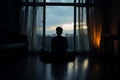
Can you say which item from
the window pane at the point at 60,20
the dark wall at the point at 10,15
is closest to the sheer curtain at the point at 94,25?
the window pane at the point at 60,20

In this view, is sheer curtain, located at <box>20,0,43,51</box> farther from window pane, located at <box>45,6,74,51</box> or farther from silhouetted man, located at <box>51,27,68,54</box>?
silhouetted man, located at <box>51,27,68,54</box>

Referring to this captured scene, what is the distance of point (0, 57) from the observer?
5.95m

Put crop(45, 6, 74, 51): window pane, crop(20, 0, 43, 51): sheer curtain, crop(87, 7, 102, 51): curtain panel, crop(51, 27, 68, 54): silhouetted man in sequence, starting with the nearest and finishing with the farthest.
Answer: crop(51, 27, 68, 54): silhouetted man → crop(87, 7, 102, 51): curtain panel → crop(20, 0, 43, 51): sheer curtain → crop(45, 6, 74, 51): window pane

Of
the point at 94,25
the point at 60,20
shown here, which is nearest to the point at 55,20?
the point at 60,20

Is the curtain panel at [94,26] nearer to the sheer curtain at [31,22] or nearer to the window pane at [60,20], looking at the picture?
the window pane at [60,20]

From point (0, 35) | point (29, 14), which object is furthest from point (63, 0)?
point (0, 35)

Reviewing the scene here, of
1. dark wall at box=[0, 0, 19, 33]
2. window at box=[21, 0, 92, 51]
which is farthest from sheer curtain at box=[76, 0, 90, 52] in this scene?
dark wall at box=[0, 0, 19, 33]

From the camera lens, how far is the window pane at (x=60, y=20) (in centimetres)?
840

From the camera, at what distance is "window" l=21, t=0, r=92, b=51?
8.09m

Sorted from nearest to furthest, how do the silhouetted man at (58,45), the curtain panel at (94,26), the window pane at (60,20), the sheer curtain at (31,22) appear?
the silhouetted man at (58,45) → the curtain panel at (94,26) → the sheer curtain at (31,22) → the window pane at (60,20)

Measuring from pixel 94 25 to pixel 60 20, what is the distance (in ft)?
4.38

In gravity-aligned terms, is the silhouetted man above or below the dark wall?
below

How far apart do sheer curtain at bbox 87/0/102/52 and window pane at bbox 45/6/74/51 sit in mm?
700

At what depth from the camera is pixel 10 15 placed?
813 centimetres
